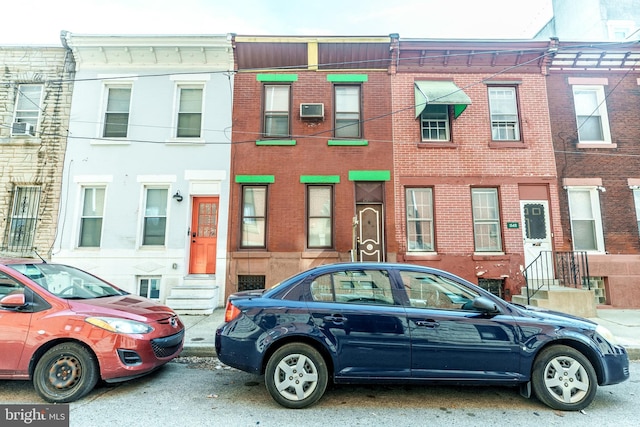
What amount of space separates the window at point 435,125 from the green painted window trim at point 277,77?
4.16m

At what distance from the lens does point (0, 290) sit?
4.26m

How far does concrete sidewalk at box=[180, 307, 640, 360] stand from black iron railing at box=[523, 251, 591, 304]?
3.18ft

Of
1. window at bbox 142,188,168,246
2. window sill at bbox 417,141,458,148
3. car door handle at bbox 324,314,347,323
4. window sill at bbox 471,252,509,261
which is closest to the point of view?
car door handle at bbox 324,314,347,323

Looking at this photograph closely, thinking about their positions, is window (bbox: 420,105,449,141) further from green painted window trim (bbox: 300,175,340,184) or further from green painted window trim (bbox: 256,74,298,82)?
green painted window trim (bbox: 256,74,298,82)

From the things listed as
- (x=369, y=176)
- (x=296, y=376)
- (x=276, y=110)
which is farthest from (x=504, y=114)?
(x=296, y=376)

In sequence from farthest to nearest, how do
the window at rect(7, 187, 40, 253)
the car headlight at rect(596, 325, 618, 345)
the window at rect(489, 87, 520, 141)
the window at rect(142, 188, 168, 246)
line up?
the window at rect(489, 87, 520, 141)
the window at rect(142, 188, 168, 246)
the window at rect(7, 187, 40, 253)
the car headlight at rect(596, 325, 618, 345)

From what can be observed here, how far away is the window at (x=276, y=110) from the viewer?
33.7 feet

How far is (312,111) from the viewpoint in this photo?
9953 millimetres

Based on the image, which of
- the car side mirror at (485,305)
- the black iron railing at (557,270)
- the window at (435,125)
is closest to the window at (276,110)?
the window at (435,125)

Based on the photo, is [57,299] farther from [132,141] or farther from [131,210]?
[132,141]

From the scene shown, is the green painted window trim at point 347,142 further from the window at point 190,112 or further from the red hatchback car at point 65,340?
the red hatchback car at point 65,340

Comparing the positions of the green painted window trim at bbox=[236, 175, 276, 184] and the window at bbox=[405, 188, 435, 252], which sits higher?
the green painted window trim at bbox=[236, 175, 276, 184]

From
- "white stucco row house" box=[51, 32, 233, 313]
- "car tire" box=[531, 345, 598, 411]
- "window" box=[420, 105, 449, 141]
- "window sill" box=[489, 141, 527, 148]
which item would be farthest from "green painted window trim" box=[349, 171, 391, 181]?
"car tire" box=[531, 345, 598, 411]

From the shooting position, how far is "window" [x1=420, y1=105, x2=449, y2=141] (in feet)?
33.2
